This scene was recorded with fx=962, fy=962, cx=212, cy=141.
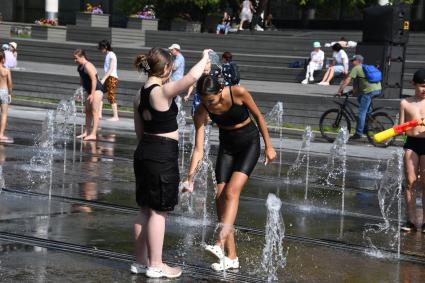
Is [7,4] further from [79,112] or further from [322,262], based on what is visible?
[322,262]

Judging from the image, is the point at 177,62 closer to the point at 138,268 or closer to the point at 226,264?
the point at 226,264

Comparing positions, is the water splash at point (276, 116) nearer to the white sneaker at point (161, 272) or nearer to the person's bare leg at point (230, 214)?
the person's bare leg at point (230, 214)

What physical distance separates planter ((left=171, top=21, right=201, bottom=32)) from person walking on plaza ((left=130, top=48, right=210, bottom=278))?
34589 mm

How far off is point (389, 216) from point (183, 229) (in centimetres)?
280

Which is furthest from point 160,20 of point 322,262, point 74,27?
point 322,262

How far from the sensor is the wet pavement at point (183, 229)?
25.2 ft

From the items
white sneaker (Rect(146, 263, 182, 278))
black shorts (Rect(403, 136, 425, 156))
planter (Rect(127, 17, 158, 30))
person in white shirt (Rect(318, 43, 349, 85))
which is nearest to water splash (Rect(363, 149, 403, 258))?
black shorts (Rect(403, 136, 425, 156))

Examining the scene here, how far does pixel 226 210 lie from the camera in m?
7.79

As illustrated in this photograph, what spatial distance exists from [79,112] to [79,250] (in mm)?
15560

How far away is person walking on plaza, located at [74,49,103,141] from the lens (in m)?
16.6

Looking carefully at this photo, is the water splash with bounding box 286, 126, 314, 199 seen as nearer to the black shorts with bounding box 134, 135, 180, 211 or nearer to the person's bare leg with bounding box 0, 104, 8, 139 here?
the person's bare leg with bounding box 0, 104, 8, 139

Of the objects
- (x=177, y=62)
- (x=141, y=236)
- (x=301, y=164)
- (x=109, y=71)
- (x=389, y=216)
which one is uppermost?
(x=177, y=62)

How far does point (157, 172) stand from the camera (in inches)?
284

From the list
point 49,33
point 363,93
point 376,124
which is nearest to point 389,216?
point 376,124
